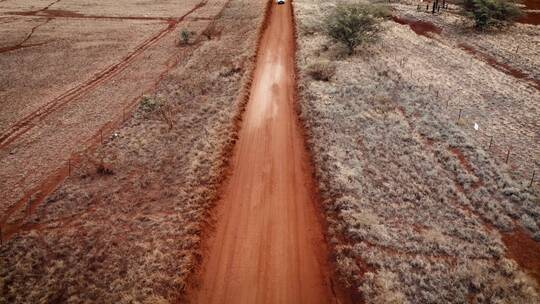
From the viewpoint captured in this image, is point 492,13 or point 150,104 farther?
point 492,13

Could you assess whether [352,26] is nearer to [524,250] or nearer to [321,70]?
[321,70]

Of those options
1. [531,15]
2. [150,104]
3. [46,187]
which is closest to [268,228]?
[46,187]

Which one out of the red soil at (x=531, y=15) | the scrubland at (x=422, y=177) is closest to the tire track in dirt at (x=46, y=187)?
the scrubland at (x=422, y=177)

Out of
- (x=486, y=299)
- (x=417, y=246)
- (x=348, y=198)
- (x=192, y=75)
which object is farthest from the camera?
(x=192, y=75)

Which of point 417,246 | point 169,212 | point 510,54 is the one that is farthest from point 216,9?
point 417,246

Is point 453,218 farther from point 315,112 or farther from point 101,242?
point 101,242

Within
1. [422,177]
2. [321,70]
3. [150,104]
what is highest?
[321,70]

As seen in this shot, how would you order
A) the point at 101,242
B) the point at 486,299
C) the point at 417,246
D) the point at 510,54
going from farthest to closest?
1. the point at 510,54
2. the point at 101,242
3. the point at 417,246
4. the point at 486,299
